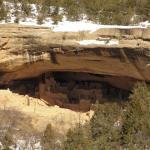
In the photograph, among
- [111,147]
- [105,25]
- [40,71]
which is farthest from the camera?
[40,71]

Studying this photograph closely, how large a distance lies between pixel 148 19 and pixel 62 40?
215 centimetres

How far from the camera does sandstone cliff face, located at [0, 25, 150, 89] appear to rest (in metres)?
12.6

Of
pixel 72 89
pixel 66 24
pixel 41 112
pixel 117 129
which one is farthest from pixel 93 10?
pixel 117 129

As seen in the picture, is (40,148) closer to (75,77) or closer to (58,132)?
(58,132)

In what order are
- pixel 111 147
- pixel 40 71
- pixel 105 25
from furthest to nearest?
pixel 40 71 → pixel 105 25 → pixel 111 147

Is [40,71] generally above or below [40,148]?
above

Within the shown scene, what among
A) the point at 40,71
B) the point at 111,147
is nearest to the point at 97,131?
the point at 111,147

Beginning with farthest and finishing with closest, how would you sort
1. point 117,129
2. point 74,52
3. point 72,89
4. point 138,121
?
point 72,89
point 74,52
point 117,129
point 138,121

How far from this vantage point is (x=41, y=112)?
13.9 m

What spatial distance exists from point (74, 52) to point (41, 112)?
75.1 inches

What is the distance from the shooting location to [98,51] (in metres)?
12.9

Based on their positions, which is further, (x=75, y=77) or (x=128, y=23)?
(x=75, y=77)

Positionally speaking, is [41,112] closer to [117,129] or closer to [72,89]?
[72,89]

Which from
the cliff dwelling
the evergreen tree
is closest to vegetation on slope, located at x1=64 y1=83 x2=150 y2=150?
the evergreen tree
